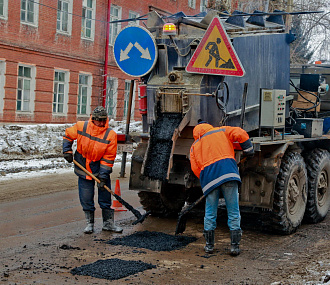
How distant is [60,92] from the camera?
22.0m

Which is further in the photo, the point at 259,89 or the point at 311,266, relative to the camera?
the point at 259,89

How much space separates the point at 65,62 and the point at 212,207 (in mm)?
16181

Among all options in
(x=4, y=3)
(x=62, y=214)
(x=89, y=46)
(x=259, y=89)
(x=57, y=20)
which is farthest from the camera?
(x=89, y=46)

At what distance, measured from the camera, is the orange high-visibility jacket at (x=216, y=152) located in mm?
6562

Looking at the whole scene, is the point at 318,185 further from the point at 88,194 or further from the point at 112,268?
the point at 112,268

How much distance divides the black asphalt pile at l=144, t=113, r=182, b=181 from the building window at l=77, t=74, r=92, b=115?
53.1ft

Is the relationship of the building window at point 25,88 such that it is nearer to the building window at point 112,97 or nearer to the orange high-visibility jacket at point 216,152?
the building window at point 112,97

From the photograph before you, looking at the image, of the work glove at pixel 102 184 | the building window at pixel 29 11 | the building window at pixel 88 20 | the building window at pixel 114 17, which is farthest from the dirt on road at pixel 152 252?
the building window at pixel 114 17

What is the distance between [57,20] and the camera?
69.7ft

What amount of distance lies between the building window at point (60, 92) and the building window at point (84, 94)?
99 cm

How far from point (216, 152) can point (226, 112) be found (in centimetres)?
98

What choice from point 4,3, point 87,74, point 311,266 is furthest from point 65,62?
point 311,266

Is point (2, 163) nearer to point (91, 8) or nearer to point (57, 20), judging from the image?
point (57, 20)

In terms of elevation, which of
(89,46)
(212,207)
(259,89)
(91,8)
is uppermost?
(91,8)
